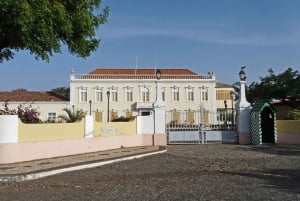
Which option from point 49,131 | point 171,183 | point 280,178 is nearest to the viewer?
point 171,183

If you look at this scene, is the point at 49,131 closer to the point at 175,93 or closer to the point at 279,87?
the point at 279,87

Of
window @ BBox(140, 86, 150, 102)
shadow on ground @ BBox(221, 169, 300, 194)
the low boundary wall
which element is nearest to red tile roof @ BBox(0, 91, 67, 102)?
window @ BBox(140, 86, 150, 102)

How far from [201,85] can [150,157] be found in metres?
50.8

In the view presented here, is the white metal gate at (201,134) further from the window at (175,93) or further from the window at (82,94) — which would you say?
the window at (175,93)

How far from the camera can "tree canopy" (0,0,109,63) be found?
14.6m

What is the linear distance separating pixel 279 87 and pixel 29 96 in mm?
31304

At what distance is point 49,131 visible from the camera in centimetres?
1781

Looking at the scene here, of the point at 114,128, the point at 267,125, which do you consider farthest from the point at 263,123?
the point at 114,128

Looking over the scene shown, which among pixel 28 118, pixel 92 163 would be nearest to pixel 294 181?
pixel 92 163

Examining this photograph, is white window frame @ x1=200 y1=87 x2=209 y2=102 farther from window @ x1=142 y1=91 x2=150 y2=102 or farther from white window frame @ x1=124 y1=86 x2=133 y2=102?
white window frame @ x1=124 y1=86 x2=133 y2=102

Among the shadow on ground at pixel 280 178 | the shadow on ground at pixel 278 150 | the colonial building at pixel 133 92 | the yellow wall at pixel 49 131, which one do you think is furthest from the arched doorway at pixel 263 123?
the colonial building at pixel 133 92

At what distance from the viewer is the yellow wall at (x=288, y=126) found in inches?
1016

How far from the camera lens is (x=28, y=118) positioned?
18.9m

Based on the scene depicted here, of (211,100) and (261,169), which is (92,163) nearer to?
(261,169)
